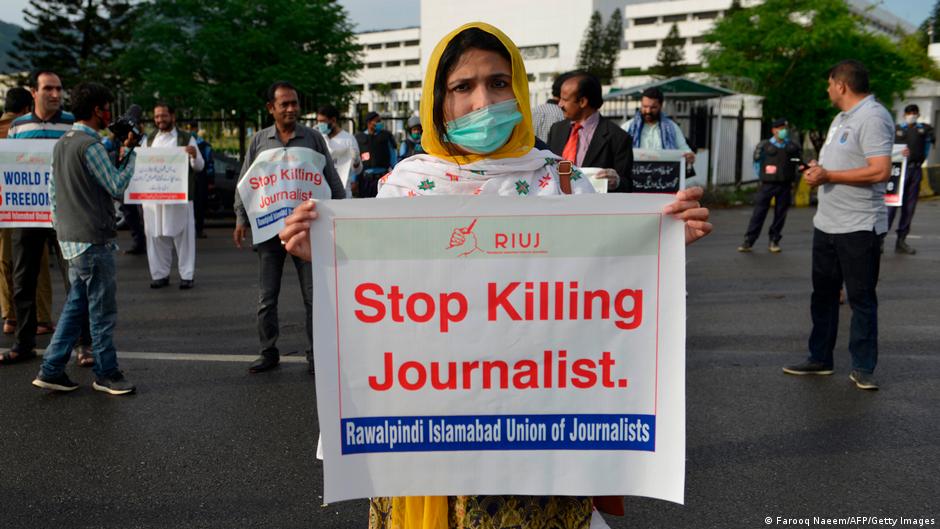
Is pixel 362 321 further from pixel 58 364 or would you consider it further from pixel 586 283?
pixel 58 364

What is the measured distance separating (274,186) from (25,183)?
231 cm

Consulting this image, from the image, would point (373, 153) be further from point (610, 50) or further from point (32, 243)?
point (610, 50)

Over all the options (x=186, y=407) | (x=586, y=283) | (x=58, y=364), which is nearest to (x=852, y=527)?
(x=586, y=283)

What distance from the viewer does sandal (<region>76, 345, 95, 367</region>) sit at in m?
5.94

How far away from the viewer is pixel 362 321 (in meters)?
2.06

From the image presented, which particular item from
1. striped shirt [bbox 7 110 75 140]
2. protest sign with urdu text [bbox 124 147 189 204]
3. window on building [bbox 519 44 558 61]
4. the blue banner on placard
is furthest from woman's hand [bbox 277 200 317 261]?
window on building [bbox 519 44 558 61]

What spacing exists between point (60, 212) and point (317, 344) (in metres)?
3.81

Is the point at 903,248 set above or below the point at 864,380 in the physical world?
below

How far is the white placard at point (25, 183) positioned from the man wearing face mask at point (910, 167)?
974 centimetres

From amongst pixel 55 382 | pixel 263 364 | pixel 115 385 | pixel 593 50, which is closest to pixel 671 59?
pixel 593 50

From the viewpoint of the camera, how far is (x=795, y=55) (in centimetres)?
2797

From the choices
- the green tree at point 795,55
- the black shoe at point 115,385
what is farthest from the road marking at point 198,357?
the green tree at point 795,55

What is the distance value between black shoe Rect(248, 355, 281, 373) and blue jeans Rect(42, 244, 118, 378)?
909mm

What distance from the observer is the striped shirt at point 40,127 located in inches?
258
